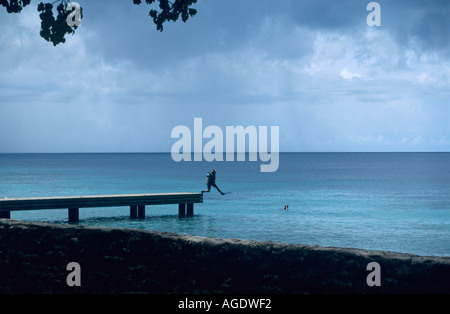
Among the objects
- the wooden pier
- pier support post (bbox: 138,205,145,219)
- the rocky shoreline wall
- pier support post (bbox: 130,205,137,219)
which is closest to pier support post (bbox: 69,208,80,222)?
the wooden pier

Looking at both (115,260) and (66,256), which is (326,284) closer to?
(115,260)

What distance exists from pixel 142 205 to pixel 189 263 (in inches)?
997


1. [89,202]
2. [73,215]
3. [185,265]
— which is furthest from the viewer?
[73,215]

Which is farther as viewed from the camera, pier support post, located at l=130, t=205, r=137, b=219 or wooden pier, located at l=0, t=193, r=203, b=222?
pier support post, located at l=130, t=205, r=137, b=219

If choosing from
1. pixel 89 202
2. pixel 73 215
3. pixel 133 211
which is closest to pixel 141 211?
pixel 133 211

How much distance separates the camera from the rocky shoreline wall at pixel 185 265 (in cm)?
696

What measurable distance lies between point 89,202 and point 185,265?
23.0 meters

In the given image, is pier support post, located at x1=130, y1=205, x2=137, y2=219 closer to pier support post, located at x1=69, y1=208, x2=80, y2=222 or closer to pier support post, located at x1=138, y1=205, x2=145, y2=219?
pier support post, located at x1=138, y1=205, x2=145, y2=219

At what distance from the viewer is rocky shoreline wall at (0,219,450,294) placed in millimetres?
6957

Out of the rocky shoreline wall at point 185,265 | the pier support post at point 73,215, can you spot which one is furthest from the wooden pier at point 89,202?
the rocky shoreline wall at point 185,265

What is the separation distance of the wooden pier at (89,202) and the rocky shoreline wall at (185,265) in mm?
20424

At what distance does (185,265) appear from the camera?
7.63 m

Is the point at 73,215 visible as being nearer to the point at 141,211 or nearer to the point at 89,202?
the point at 89,202

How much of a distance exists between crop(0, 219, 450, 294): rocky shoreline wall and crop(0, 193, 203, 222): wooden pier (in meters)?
20.4
